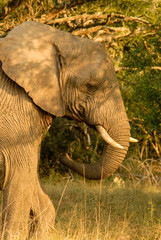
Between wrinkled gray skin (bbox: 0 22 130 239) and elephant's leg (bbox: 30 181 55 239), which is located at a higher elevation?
wrinkled gray skin (bbox: 0 22 130 239)

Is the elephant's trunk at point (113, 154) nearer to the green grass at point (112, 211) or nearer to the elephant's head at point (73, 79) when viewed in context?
the elephant's head at point (73, 79)

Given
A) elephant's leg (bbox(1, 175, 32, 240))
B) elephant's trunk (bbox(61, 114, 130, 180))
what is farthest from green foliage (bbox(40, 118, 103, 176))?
elephant's leg (bbox(1, 175, 32, 240))

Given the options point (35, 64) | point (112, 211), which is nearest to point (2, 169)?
point (35, 64)

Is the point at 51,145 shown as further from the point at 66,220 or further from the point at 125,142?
the point at 125,142

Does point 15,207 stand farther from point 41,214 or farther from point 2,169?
point 41,214

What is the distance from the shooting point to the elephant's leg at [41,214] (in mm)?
5121

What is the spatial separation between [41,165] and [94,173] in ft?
20.8

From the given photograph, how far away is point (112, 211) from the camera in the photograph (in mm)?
7355

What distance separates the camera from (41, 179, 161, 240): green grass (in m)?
5.86

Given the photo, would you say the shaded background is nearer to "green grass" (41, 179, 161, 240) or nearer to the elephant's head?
"green grass" (41, 179, 161, 240)

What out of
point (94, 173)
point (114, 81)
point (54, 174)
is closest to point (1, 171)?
point (94, 173)

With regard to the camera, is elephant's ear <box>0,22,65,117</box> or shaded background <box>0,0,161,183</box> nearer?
elephant's ear <box>0,22,65,117</box>

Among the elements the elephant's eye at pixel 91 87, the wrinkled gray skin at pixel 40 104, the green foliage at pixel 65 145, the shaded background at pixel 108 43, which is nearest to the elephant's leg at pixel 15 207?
the wrinkled gray skin at pixel 40 104

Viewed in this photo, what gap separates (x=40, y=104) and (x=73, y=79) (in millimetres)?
551
